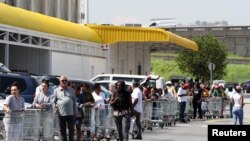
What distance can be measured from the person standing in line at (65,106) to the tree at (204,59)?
50445 mm

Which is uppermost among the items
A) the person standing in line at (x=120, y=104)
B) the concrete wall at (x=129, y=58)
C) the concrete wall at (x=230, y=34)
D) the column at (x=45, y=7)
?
the concrete wall at (x=230, y=34)

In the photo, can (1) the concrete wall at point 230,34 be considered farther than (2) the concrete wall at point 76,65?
Yes

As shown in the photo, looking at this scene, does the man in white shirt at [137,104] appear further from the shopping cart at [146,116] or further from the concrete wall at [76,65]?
the concrete wall at [76,65]

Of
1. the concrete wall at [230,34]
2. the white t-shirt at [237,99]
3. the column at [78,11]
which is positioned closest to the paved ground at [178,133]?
the white t-shirt at [237,99]

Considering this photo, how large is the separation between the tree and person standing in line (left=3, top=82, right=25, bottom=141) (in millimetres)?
51546

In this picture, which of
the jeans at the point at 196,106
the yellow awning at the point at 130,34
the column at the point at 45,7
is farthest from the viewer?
the column at the point at 45,7

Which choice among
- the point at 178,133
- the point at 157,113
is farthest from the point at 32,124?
the point at 157,113

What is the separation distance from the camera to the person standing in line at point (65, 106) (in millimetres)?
15648

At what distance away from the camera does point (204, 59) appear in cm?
6881

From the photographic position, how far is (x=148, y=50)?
60.4 metres

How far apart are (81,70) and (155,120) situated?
18981mm

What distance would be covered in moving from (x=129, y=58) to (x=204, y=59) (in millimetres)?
16400

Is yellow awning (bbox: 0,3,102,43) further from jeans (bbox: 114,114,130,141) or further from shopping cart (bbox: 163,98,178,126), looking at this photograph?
jeans (bbox: 114,114,130,141)

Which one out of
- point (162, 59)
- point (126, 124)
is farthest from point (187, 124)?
point (162, 59)
